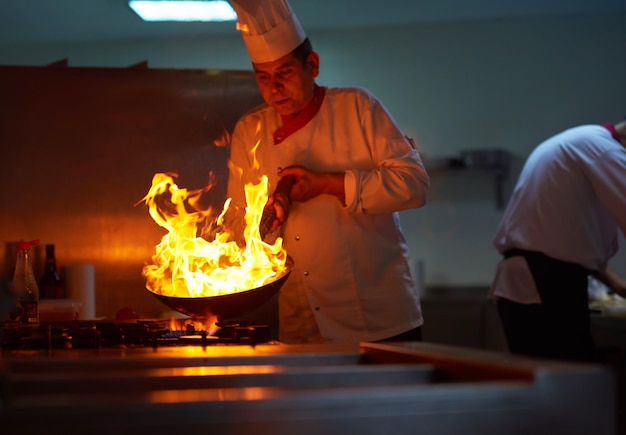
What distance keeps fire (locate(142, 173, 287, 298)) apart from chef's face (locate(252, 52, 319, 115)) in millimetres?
275

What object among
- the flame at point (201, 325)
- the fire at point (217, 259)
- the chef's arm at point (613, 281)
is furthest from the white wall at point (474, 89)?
the flame at point (201, 325)

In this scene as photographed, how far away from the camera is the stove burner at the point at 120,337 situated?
1.65m

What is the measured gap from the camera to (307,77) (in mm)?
2568

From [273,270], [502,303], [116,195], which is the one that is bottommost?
[502,303]

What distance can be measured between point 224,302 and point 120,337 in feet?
0.90

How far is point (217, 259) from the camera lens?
222 cm

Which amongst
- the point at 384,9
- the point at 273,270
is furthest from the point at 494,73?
the point at 273,270

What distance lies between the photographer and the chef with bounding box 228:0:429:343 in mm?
2396

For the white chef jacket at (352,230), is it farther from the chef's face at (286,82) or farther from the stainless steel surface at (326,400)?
the stainless steel surface at (326,400)

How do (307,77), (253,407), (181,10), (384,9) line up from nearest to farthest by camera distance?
(253,407), (307,77), (181,10), (384,9)

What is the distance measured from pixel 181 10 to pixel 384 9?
1.40m

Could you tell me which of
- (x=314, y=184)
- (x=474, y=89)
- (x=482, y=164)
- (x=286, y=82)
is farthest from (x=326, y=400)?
(x=474, y=89)

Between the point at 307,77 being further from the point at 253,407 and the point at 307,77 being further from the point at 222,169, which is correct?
the point at 253,407

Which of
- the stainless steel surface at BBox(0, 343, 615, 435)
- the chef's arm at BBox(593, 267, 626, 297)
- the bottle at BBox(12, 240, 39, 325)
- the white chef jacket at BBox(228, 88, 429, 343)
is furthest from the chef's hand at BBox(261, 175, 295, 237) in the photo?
the chef's arm at BBox(593, 267, 626, 297)
